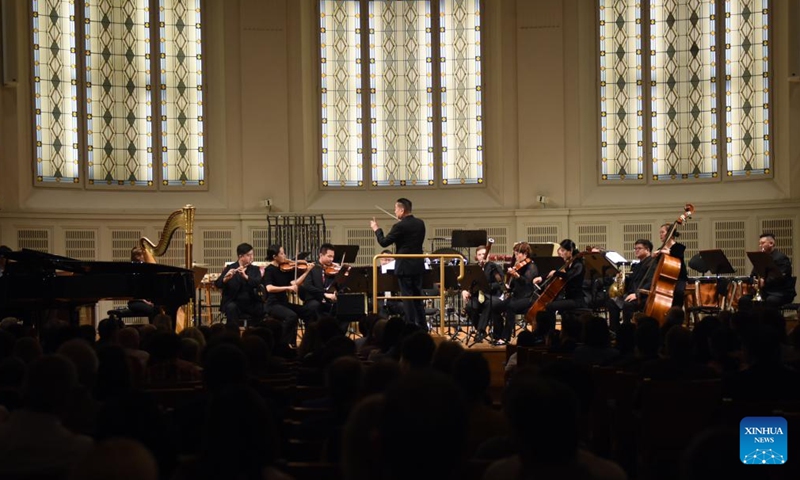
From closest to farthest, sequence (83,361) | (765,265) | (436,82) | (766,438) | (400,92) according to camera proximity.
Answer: (766,438)
(83,361)
(765,265)
(436,82)
(400,92)

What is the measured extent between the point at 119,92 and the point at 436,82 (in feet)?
17.2

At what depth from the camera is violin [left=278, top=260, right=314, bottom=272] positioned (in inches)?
494

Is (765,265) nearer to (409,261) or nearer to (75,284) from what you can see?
(409,261)

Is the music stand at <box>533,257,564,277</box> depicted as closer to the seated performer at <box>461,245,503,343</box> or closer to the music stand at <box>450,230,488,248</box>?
the seated performer at <box>461,245,503,343</box>

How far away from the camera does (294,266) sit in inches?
496

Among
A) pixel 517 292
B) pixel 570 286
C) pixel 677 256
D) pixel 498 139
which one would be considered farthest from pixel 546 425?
pixel 498 139

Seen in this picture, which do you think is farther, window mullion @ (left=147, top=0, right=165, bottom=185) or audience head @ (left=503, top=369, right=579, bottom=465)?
window mullion @ (left=147, top=0, right=165, bottom=185)

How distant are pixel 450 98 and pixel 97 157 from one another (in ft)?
19.4

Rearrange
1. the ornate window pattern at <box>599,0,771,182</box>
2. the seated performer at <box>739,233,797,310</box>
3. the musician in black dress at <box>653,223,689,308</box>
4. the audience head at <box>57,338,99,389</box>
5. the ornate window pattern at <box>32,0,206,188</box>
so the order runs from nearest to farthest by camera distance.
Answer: the audience head at <box>57,338,99,389</box> < the musician in black dress at <box>653,223,689,308</box> < the seated performer at <box>739,233,797,310</box> < the ornate window pattern at <box>32,0,206,188</box> < the ornate window pattern at <box>599,0,771,182</box>

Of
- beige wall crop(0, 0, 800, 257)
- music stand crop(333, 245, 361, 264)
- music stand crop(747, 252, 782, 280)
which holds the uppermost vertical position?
beige wall crop(0, 0, 800, 257)

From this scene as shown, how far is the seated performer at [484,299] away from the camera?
40.3 feet

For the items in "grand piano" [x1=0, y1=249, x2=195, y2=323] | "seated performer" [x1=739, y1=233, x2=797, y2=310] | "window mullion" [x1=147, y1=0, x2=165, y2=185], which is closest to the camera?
"grand piano" [x1=0, y1=249, x2=195, y2=323]

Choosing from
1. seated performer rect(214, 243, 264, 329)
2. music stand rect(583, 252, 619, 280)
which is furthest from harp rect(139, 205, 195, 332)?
music stand rect(583, 252, 619, 280)

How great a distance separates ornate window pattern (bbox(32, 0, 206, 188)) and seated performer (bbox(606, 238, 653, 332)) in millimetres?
7420
